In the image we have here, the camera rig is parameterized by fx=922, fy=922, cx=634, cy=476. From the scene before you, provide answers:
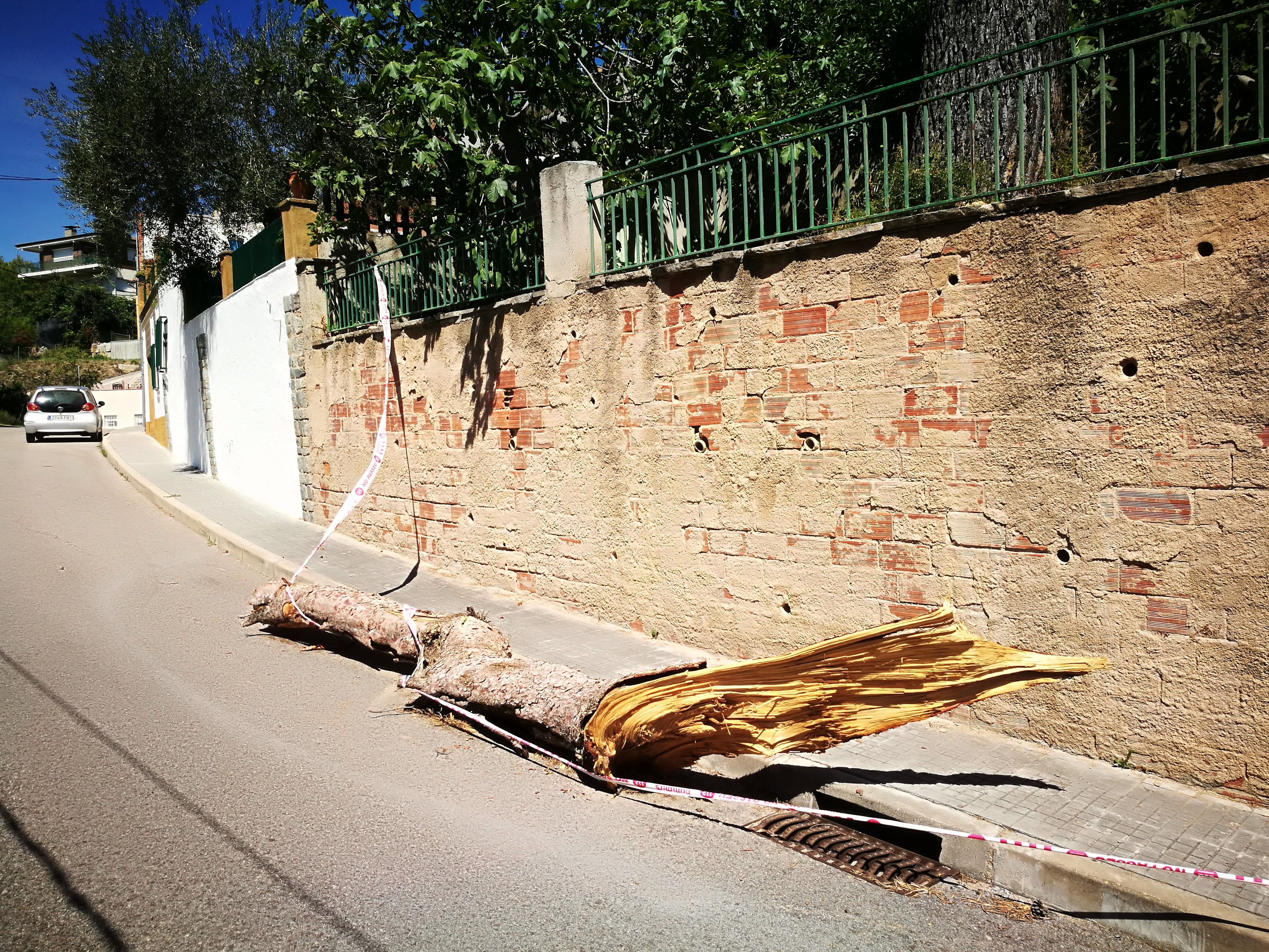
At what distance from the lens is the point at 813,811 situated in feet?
13.7

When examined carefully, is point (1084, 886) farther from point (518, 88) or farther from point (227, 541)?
point (227, 541)

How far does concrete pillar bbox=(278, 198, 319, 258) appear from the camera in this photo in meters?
12.4

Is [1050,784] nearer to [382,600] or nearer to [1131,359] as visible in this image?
A: [1131,359]

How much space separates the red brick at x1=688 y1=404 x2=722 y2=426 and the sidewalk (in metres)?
1.68

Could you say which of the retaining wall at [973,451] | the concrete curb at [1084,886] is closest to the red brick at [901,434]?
the retaining wall at [973,451]

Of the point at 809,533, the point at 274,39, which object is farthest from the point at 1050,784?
the point at 274,39

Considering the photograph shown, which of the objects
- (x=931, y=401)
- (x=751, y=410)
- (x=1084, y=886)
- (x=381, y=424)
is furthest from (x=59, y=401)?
(x=1084, y=886)

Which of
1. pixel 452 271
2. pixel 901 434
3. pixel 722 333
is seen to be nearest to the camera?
pixel 901 434

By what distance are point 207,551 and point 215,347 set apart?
649 centimetres

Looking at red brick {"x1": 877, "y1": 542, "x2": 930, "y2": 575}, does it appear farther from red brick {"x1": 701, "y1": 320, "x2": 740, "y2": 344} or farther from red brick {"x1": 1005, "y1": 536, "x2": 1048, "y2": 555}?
red brick {"x1": 701, "y1": 320, "x2": 740, "y2": 344}

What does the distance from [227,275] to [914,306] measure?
45.1 feet

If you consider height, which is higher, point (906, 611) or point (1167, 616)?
point (1167, 616)

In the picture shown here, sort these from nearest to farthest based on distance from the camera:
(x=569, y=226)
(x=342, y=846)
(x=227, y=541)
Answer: (x=342, y=846), (x=569, y=226), (x=227, y=541)

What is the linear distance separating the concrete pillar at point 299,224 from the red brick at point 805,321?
867 centimetres
